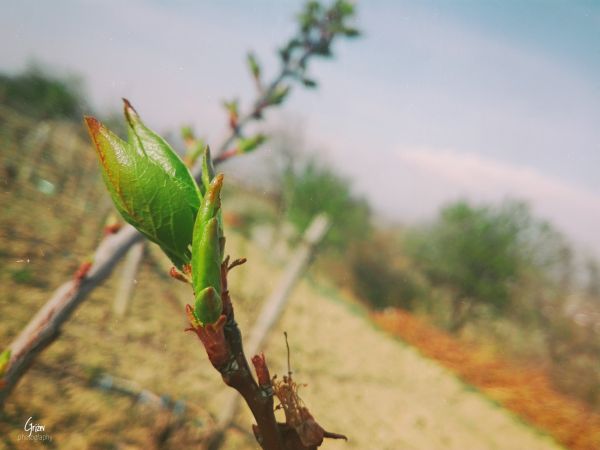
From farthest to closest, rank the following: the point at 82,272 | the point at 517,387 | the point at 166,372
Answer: the point at 517,387 → the point at 166,372 → the point at 82,272

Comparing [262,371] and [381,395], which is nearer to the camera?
[262,371]

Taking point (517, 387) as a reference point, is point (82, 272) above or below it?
below

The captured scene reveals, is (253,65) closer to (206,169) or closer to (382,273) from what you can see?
(206,169)

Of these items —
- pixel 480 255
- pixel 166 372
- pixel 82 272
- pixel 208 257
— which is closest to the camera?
pixel 208 257

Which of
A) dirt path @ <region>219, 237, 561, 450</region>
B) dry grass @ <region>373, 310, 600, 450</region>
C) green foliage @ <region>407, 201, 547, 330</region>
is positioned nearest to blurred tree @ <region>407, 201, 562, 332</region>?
green foliage @ <region>407, 201, 547, 330</region>

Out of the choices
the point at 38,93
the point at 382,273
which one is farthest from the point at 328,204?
the point at 38,93

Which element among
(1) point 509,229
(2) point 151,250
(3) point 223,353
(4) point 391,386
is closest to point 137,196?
(3) point 223,353
